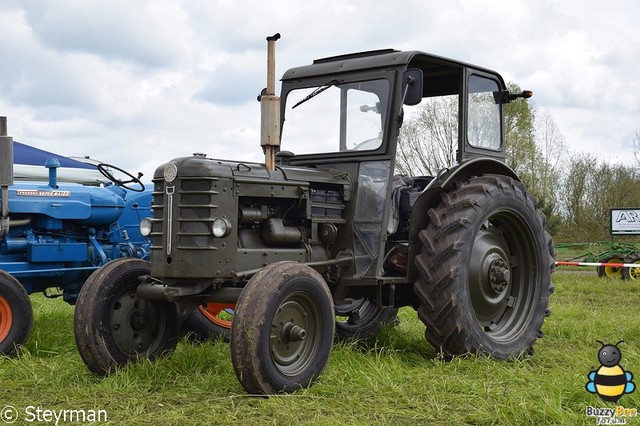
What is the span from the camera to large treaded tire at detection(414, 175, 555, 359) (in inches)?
230

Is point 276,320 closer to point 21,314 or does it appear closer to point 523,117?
point 21,314

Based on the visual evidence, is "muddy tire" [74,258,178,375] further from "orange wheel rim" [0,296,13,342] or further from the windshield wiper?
the windshield wiper

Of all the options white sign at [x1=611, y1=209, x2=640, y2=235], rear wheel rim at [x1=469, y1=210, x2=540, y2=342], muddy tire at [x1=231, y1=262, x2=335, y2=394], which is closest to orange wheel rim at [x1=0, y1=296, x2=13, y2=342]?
muddy tire at [x1=231, y1=262, x2=335, y2=394]

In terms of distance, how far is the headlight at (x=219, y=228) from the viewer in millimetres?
5102


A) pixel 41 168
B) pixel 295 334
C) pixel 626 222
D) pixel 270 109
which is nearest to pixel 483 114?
pixel 270 109

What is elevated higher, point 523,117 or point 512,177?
point 523,117

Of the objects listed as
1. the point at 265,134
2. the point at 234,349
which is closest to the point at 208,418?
the point at 234,349

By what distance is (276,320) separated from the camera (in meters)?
4.89

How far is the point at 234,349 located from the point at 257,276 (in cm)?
48

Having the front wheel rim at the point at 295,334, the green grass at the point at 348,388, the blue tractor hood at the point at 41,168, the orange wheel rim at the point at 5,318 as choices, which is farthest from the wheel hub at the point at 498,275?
the blue tractor hood at the point at 41,168

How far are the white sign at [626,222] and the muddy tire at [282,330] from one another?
15035 millimetres

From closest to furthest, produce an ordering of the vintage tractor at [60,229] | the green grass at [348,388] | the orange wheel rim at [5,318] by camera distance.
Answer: the green grass at [348,388] < the orange wheel rim at [5,318] < the vintage tractor at [60,229]

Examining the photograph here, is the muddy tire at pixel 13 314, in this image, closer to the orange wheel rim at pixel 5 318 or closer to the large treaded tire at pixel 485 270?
the orange wheel rim at pixel 5 318

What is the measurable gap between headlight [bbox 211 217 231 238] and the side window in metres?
2.63
